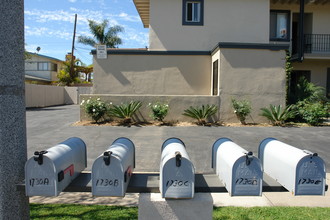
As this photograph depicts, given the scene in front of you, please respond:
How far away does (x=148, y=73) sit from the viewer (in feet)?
51.6

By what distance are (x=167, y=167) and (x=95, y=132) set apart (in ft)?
30.5

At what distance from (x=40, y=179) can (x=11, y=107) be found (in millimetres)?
576

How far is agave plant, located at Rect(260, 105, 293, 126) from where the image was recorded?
13109 millimetres

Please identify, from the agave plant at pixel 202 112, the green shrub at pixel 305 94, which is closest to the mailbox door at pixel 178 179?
the agave plant at pixel 202 112

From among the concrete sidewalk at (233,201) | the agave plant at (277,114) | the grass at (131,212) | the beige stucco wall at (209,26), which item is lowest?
the concrete sidewalk at (233,201)

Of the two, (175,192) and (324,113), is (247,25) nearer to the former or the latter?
(324,113)

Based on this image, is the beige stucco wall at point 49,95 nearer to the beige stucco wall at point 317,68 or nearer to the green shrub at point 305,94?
the green shrub at point 305,94

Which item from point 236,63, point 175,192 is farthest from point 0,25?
point 236,63

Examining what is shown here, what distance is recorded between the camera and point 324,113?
43.2 ft

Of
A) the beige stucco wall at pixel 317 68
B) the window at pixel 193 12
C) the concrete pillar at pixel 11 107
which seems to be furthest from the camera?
the beige stucco wall at pixel 317 68

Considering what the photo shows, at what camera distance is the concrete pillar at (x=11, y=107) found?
220 centimetres

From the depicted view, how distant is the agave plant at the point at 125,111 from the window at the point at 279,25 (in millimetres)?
10011

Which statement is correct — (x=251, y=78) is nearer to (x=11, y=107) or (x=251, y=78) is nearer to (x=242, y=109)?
(x=242, y=109)

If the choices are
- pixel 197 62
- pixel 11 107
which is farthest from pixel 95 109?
pixel 11 107
